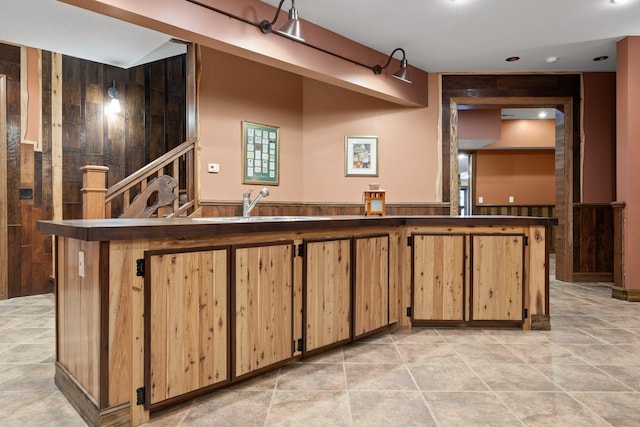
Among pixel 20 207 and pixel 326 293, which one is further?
pixel 20 207

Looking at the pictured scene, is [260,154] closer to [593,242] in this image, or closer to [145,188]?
[145,188]

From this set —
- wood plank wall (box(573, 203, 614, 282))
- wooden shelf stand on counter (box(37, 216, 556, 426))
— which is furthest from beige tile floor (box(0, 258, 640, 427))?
wood plank wall (box(573, 203, 614, 282))

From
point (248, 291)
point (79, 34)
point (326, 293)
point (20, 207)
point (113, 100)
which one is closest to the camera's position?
point (248, 291)

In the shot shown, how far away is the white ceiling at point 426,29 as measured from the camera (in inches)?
155

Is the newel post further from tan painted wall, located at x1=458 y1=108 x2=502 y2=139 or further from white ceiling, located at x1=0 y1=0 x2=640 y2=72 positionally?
tan painted wall, located at x1=458 y1=108 x2=502 y2=139

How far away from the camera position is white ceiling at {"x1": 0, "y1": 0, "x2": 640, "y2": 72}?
395 centimetres

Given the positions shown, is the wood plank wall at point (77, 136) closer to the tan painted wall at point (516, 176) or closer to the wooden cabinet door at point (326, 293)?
the wooden cabinet door at point (326, 293)

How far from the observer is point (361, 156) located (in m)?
5.80

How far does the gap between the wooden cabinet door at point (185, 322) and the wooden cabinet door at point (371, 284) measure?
1093 mm

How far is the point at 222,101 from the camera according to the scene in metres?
4.90

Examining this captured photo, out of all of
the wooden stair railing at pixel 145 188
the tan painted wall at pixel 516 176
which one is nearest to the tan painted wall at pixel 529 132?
the tan painted wall at pixel 516 176

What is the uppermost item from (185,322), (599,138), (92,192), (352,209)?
(599,138)

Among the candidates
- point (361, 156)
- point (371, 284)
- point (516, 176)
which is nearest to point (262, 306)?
point (371, 284)

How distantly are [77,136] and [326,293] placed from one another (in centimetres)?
422
